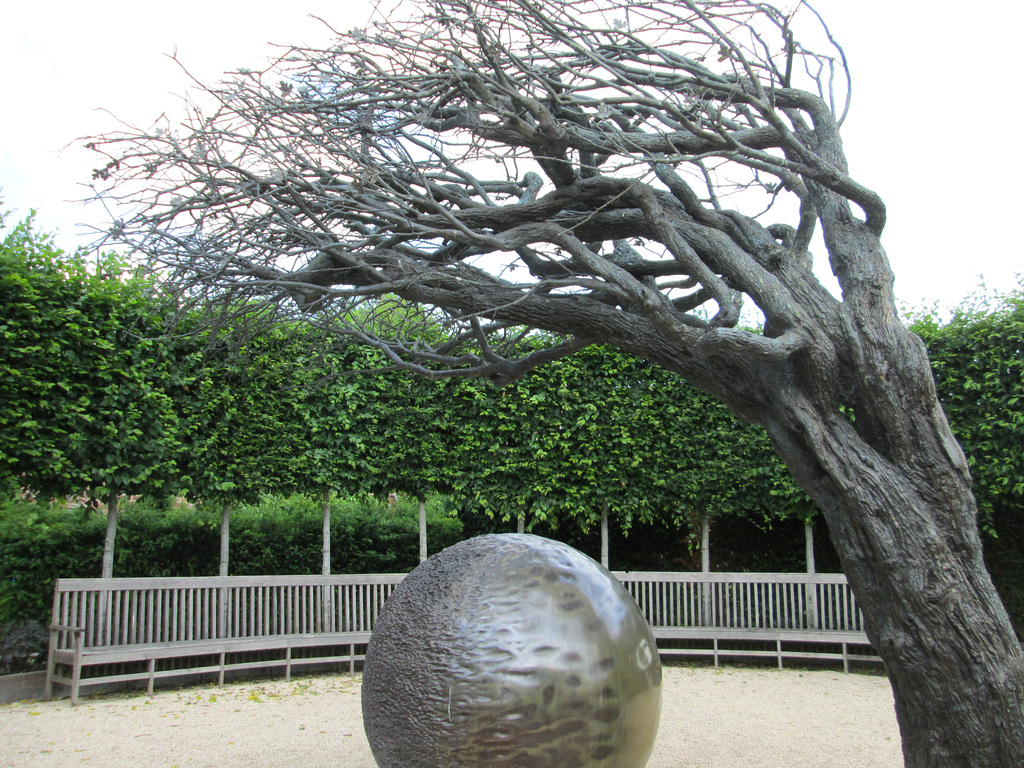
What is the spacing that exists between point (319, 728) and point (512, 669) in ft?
13.5

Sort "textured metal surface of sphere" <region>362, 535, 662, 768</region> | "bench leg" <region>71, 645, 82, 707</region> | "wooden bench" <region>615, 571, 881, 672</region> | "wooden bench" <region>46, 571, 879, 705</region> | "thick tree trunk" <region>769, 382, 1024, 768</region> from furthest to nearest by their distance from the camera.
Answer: "wooden bench" <region>615, 571, 881, 672</region> → "wooden bench" <region>46, 571, 879, 705</region> → "bench leg" <region>71, 645, 82, 707</region> → "thick tree trunk" <region>769, 382, 1024, 768</region> → "textured metal surface of sphere" <region>362, 535, 662, 768</region>

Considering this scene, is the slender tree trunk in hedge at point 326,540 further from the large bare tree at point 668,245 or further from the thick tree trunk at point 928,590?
the thick tree trunk at point 928,590

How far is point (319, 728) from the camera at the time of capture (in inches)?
270

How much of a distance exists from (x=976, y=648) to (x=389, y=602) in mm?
3514

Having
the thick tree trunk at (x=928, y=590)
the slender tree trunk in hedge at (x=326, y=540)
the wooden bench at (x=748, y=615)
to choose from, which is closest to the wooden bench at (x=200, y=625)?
the slender tree trunk in hedge at (x=326, y=540)

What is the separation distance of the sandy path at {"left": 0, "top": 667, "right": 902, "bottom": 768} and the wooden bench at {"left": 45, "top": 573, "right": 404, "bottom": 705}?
42 cm

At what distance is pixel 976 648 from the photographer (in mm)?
4500

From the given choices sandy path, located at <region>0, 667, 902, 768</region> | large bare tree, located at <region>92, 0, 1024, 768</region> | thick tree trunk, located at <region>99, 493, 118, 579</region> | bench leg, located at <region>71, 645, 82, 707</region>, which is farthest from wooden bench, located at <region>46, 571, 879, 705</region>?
large bare tree, located at <region>92, 0, 1024, 768</region>

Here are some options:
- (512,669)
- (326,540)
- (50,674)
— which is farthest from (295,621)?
(512,669)

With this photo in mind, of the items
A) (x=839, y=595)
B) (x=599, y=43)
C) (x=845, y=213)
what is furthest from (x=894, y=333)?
(x=839, y=595)

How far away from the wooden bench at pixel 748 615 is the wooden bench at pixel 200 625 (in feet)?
12.2

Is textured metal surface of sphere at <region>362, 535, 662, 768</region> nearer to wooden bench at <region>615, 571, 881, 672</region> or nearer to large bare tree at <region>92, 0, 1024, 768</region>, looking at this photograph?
large bare tree at <region>92, 0, 1024, 768</region>

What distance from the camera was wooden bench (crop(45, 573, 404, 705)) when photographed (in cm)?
790

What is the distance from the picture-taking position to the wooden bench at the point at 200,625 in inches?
311
